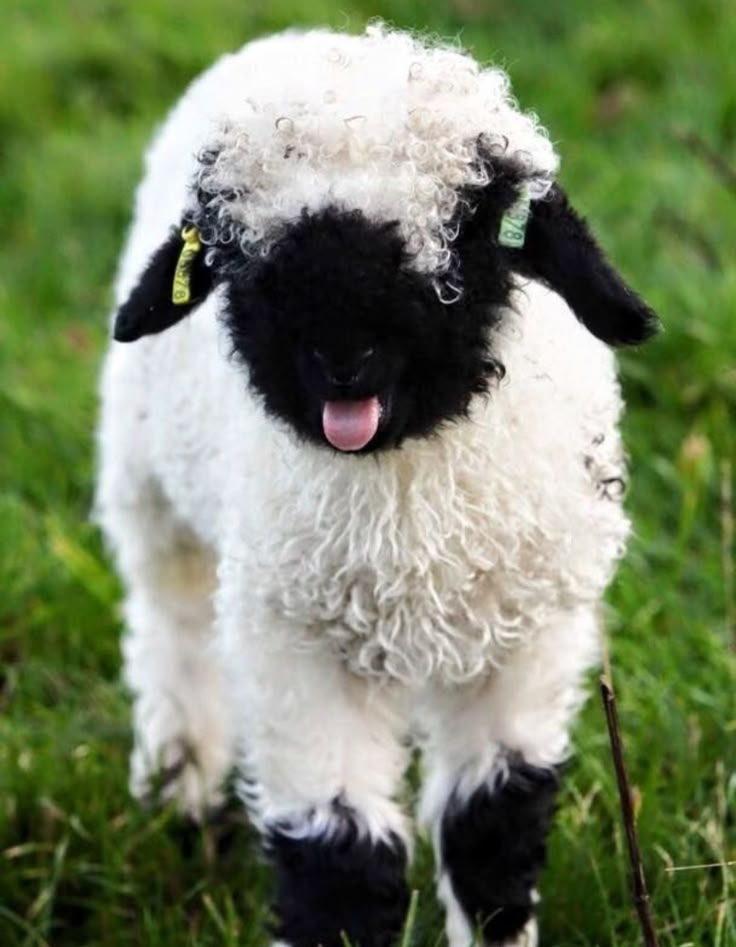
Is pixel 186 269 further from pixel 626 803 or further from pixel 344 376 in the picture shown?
pixel 626 803

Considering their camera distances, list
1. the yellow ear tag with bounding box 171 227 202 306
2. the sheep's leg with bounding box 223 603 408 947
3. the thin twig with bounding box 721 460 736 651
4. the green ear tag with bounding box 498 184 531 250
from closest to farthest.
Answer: the green ear tag with bounding box 498 184 531 250
the yellow ear tag with bounding box 171 227 202 306
the sheep's leg with bounding box 223 603 408 947
the thin twig with bounding box 721 460 736 651

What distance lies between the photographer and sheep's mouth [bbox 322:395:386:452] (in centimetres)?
263

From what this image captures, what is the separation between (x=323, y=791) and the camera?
3248mm

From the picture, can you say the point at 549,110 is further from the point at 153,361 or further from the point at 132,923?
the point at 132,923

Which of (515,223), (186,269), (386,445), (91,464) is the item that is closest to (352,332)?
(386,445)

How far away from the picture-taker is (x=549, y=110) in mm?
7008

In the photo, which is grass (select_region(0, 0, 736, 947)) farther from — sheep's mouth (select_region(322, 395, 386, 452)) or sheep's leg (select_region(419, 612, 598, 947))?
sheep's mouth (select_region(322, 395, 386, 452))

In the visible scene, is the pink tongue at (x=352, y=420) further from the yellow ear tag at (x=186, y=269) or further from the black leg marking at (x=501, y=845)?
the black leg marking at (x=501, y=845)

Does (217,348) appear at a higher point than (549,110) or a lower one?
lower

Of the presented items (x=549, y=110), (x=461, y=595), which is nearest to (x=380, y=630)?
(x=461, y=595)

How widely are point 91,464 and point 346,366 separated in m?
2.96

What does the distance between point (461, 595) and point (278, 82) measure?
2.88 feet

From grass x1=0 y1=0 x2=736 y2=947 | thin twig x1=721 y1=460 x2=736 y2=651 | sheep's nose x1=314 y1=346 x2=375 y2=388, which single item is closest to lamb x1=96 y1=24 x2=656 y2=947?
sheep's nose x1=314 y1=346 x2=375 y2=388

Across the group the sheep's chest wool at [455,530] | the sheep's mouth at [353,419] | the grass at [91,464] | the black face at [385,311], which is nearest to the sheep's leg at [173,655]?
the grass at [91,464]
